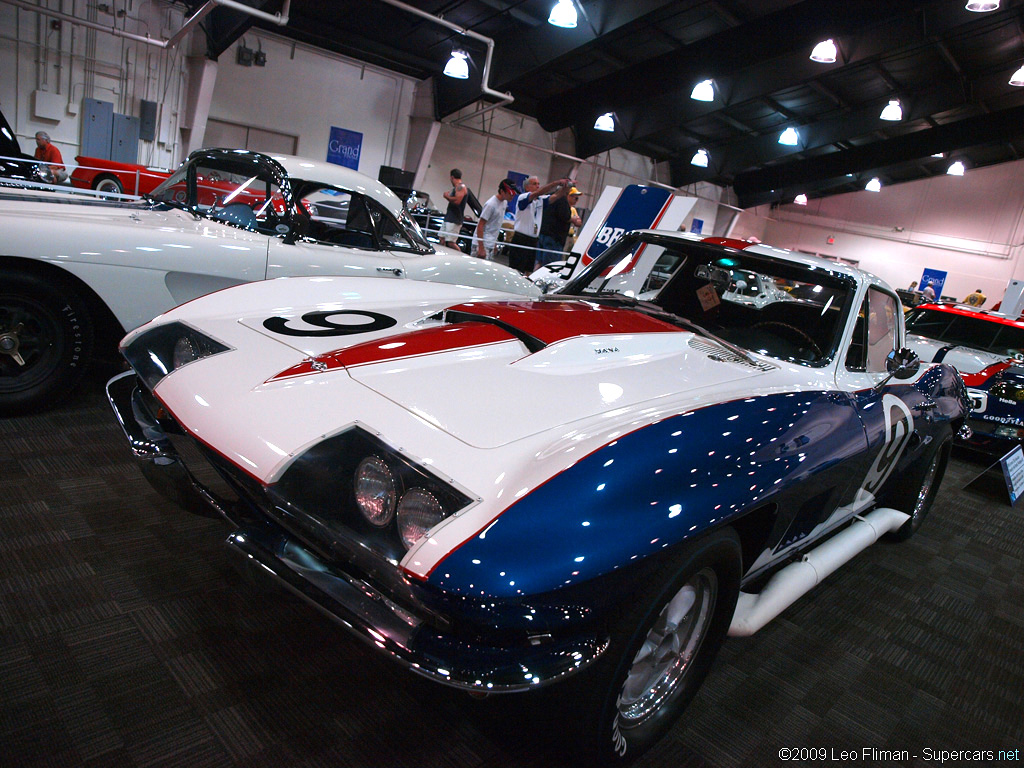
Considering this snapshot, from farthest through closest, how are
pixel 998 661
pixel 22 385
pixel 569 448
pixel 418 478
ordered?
pixel 22 385
pixel 998 661
pixel 569 448
pixel 418 478

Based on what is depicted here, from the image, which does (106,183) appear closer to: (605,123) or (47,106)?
(47,106)

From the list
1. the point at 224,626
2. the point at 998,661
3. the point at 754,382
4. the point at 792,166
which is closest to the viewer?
the point at 224,626

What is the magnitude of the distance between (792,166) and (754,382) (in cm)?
2353

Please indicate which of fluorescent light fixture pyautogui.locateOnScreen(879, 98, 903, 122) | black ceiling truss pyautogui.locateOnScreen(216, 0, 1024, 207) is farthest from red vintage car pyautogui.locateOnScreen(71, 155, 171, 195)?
fluorescent light fixture pyautogui.locateOnScreen(879, 98, 903, 122)

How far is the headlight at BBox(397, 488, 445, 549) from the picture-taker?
133cm

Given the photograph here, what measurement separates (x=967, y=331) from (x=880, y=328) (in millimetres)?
4259

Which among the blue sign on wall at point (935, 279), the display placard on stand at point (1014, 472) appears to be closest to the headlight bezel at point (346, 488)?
the display placard on stand at point (1014, 472)

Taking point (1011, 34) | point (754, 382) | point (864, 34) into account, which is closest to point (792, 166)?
point (1011, 34)

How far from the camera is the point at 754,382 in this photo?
7.22 feet

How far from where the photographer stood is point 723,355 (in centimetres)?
243

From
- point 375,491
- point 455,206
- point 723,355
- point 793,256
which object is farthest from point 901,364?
point 455,206

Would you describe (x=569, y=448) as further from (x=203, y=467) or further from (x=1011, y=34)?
(x=1011, y=34)

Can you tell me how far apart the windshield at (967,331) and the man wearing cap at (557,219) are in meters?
3.73

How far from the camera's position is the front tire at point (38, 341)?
298 cm
